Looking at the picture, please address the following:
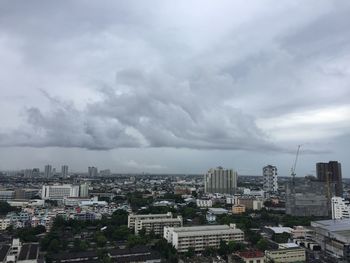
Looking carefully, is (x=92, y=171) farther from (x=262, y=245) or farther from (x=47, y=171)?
(x=262, y=245)

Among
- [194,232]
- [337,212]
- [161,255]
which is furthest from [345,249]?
[337,212]

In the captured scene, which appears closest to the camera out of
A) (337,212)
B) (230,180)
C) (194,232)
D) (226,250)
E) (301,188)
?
(226,250)

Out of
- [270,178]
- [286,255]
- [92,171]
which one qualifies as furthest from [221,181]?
[92,171]

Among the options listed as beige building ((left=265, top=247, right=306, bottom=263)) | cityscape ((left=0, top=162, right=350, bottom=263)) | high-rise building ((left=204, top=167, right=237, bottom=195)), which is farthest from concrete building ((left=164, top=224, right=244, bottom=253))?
high-rise building ((left=204, top=167, right=237, bottom=195))

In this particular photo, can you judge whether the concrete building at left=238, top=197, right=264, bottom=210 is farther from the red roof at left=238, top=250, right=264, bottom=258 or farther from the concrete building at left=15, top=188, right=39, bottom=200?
the concrete building at left=15, top=188, right=39, bottom=200

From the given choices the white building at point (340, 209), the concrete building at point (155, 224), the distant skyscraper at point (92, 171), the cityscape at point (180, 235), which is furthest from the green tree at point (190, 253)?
the distant skyscraper at point (92, 171)

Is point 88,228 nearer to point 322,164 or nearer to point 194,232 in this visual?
point 194,232
